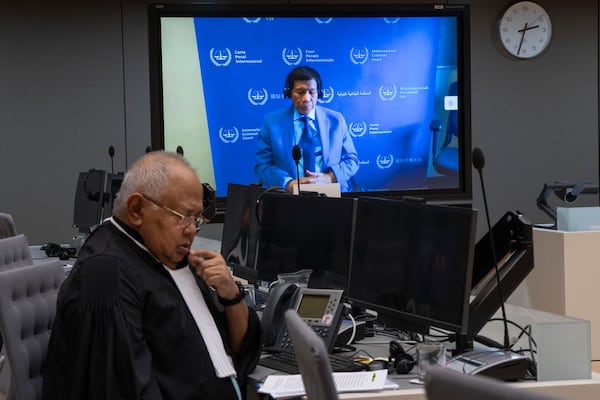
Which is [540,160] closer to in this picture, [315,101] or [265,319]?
[315,101]

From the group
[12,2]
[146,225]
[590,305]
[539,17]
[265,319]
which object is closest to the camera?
[146,225]

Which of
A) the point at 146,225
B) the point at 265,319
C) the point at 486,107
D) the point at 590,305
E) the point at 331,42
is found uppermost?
the point at 331,42

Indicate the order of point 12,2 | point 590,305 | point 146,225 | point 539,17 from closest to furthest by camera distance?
point 146,225, point 590,305, point 12,2, point 539,17

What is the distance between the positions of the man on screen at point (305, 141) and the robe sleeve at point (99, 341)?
4.38 metres

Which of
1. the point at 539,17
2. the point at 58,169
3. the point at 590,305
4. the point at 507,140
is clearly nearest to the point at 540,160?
the point at 507,140

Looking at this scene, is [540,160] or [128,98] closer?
[128,98]

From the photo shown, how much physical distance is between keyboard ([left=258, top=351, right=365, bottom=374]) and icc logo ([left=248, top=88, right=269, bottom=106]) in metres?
4.09

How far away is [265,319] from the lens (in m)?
3.02

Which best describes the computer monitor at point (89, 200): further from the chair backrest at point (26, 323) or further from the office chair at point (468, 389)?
the office chair at point (468, 389)

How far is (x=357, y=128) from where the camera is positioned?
7.03m

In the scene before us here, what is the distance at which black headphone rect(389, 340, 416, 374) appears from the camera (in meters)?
2.58

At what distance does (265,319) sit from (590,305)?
279 centimetres

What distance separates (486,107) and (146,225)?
583cm

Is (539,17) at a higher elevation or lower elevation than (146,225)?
higher
